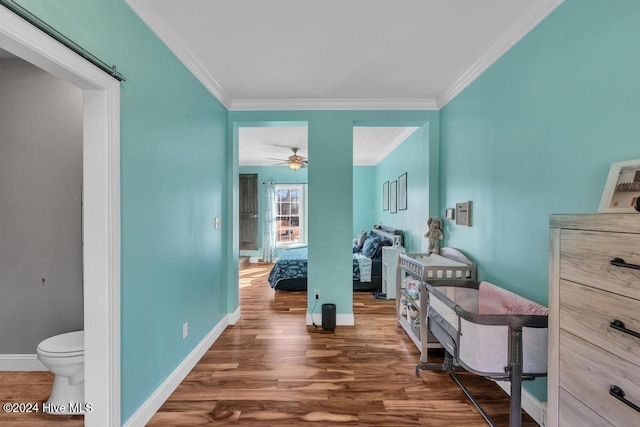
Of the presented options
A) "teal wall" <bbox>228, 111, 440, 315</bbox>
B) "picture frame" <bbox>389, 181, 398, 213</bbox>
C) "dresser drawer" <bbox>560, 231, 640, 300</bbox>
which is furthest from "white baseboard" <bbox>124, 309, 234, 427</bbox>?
"picture frame" <bbox>389, 181, 398, 213</bbox>

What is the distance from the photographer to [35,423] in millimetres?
1654

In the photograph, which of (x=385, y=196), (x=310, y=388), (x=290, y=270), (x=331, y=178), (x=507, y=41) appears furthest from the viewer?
(x=385, y=196)

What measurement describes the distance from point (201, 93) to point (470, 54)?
7.90 ft

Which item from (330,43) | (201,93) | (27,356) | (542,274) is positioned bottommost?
(27,356)

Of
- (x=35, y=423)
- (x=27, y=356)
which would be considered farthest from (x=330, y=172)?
(x=27, y=356)

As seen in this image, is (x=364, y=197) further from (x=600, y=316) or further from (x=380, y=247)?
(x=600, y=316)

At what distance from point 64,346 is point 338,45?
114 inches

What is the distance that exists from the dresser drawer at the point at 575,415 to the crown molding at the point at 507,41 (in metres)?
2.06

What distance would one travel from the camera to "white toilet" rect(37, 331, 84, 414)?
163 cm

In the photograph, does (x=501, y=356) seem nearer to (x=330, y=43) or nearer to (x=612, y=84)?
(x=612, y=84)

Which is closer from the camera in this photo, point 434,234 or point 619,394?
point 619,394

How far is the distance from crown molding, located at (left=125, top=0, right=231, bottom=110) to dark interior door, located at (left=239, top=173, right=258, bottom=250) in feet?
13.7

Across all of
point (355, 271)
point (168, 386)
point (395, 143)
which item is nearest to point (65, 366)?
point (168, 386)

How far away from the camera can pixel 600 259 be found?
939mm
